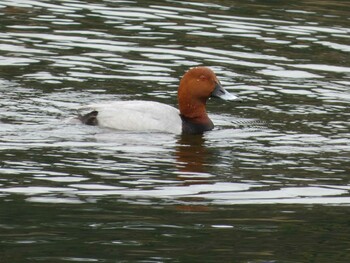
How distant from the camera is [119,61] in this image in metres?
18.8

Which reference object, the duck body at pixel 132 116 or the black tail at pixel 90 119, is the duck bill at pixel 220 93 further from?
the black tail at pixel 90 119

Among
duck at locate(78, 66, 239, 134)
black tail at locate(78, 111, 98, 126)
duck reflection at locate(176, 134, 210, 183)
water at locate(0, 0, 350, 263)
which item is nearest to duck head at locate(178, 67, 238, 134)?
duck at locate(78, 66, 239, 134)

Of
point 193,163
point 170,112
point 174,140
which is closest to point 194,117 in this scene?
point 170,112

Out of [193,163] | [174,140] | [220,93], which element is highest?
[220,93]

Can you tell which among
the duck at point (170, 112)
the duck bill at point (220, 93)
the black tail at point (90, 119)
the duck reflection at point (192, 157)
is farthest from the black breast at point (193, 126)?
the black tail at point (90, 119)

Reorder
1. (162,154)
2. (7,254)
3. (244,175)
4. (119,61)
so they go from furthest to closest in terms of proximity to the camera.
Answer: (119,61)
(162,154)
(244,175)
(7,254)

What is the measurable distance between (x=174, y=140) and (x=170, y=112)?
0.58 m

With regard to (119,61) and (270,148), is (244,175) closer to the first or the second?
(270,148)

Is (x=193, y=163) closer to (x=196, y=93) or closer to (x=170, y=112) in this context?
(x=170, y=112)

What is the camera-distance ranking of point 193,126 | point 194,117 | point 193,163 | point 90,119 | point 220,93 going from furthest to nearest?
point 220,93 < point 194,117 < point 193,126 < point 90,119 < point 193,163

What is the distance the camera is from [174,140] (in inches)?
586

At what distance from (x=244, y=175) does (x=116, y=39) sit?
8075mm

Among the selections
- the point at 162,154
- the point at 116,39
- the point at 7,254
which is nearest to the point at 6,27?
the point at 116,39

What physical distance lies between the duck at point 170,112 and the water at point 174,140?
0.67ft
